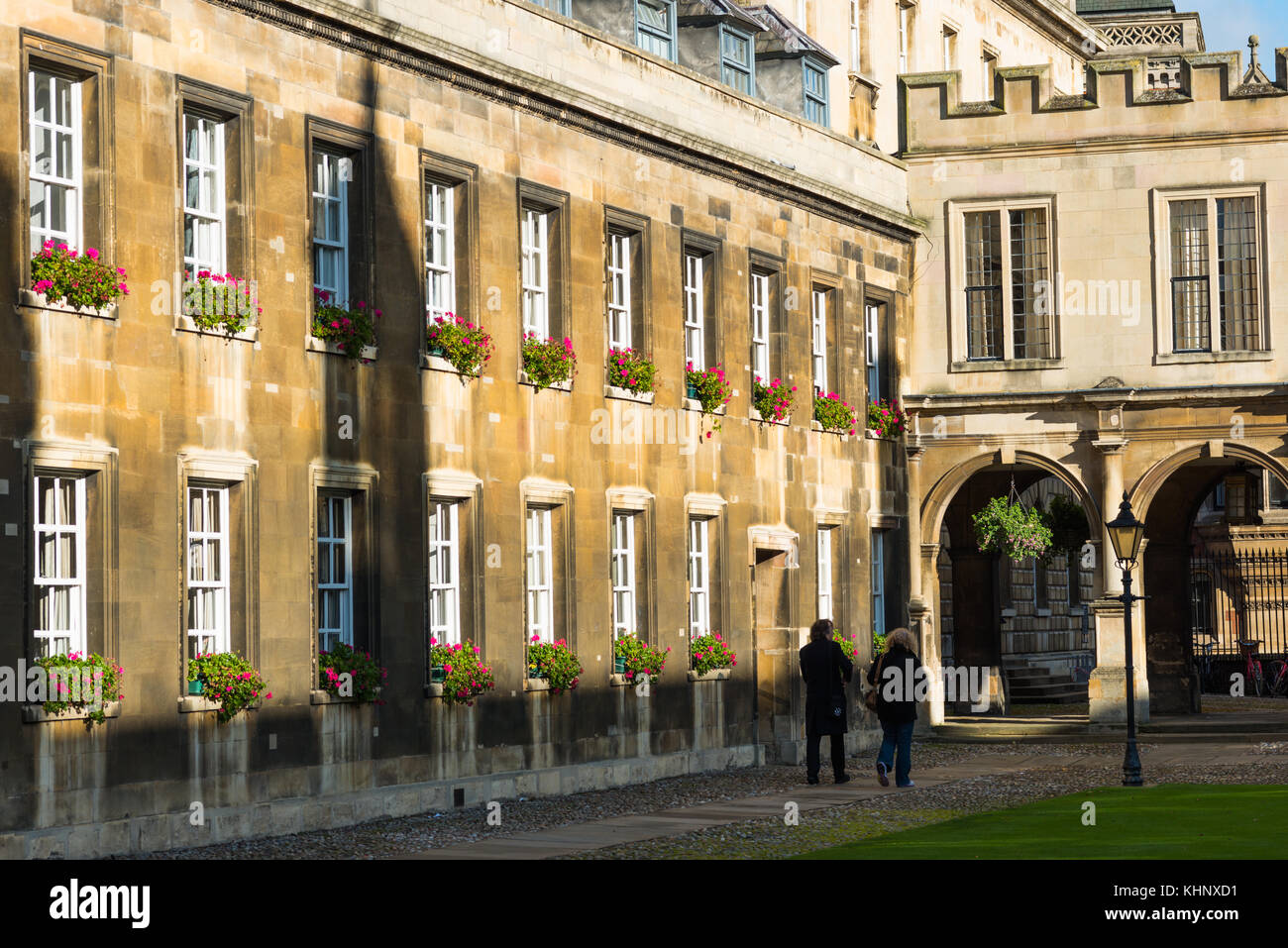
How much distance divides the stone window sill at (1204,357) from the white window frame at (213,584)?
18115 mm

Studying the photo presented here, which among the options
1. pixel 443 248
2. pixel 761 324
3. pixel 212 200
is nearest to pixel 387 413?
pixel 443 248

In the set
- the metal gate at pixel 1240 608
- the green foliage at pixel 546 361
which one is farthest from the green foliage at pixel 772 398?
the metal gate at pixel 1240 608

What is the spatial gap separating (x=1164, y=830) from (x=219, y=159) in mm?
10275

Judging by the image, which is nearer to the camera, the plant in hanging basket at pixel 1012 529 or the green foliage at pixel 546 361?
the green foliage at pixel 546 361

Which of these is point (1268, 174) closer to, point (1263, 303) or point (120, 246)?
point (1263, 303)

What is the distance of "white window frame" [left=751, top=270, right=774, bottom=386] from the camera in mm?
29622

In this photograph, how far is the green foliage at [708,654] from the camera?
2747 cm

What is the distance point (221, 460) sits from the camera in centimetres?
1912

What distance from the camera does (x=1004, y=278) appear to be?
33906 mm

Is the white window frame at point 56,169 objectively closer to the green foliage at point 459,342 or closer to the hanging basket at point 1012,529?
the green foliage at point 459,342

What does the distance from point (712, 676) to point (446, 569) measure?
6.10 m

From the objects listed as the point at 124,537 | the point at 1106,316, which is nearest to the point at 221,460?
the point at 124,537

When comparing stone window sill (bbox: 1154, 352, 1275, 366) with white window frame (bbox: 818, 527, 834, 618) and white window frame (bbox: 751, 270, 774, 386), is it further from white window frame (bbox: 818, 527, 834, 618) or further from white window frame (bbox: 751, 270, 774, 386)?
white window frame (bbox: 751, 270, 774, 386)

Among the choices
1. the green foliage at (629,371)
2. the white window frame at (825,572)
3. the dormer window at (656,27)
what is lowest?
the white window frame at (825,572)
